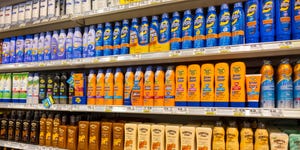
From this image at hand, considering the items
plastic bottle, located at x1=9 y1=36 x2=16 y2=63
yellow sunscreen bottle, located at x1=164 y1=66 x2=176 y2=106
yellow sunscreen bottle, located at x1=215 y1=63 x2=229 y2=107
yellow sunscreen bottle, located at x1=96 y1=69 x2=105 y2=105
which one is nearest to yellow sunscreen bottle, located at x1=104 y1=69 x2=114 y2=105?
yellow sunscreen bottle, located at x1=96 y1=69 x2=105 y2=105

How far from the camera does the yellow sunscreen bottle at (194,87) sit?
1.61 m

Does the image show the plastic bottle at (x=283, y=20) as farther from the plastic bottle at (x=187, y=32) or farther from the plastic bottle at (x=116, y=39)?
the plastic bottle at (x=116, y=39)

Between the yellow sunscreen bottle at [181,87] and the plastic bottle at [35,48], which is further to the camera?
the plastic bottle at [35,48]

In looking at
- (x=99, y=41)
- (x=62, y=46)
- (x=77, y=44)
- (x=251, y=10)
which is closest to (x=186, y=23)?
(x=251, y=10)

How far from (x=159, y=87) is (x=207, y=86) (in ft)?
1.11

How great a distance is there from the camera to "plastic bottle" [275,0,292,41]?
142 centimetres

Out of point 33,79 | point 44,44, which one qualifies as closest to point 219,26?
point 44,44

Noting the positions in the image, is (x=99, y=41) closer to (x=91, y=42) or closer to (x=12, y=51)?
(x=91, y=42)

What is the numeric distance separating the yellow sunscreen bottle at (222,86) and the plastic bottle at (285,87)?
0.29 meters

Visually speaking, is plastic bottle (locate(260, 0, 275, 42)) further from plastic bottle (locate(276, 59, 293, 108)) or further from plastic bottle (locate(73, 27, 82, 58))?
plastic bottle (locate(73, 27, 82, 58))

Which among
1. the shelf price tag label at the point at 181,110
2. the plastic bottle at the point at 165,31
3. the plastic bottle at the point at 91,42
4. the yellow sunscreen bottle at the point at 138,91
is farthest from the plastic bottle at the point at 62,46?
the shelf price tag label at the point at 181,110

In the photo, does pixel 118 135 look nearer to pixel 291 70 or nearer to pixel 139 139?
pixel 139 139

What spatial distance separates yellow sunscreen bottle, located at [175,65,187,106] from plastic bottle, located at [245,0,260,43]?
17.7 inches

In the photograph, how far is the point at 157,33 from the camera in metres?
1.80
